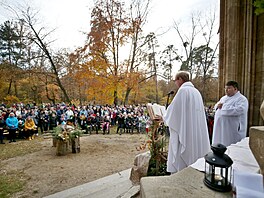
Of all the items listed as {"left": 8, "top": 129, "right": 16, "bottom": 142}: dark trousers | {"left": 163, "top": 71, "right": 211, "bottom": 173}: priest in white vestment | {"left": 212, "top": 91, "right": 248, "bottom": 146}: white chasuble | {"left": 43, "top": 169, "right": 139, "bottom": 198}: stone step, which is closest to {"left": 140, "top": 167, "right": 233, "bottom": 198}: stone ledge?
{"left": 163, "top": 71, "right": 211, "bottom": 173}: priest in white vestment

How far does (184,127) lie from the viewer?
230cm

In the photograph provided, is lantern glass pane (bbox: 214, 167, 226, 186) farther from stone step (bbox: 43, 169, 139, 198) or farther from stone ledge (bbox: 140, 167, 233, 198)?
stone step (bbox: 43, 169, 139, 198)

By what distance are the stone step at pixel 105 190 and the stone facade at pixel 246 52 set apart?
2951 mm

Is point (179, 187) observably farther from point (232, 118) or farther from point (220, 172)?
point (232, 118)

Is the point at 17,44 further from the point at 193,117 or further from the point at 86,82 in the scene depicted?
the point at 193,117

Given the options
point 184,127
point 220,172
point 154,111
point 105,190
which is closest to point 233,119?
point 184,127

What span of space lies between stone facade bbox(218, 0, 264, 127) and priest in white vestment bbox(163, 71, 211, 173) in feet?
7.14

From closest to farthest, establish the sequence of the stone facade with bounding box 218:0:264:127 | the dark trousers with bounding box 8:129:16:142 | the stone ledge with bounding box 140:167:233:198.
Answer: the stone ledge with bounding box 140:167:233:198, the stone facade with bounding box 218:0:264:127, the dark trousers with bounding box 8:129:16:142

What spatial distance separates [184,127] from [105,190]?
1908 mm

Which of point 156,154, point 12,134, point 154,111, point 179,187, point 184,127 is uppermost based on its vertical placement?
point 154,111

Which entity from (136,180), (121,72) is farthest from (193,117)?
(121,72)

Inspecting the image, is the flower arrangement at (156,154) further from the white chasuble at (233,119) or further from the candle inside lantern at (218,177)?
the candle inside lantern at (218,177)

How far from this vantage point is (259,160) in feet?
2.89

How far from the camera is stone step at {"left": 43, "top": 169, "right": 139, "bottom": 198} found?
2823 millimetres
